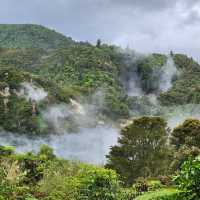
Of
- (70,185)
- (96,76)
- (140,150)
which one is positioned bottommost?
(70,185)

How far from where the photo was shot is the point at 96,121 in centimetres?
8825

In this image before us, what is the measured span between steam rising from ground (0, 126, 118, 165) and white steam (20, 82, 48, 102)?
6.56 metres

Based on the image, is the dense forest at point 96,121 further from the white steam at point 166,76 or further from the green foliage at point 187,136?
the white steam at point 166,76

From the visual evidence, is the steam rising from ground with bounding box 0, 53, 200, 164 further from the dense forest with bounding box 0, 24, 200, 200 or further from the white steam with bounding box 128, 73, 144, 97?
the white steam with bounding box 128, 73, 144, 97

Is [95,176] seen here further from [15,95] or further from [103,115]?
[103,115]

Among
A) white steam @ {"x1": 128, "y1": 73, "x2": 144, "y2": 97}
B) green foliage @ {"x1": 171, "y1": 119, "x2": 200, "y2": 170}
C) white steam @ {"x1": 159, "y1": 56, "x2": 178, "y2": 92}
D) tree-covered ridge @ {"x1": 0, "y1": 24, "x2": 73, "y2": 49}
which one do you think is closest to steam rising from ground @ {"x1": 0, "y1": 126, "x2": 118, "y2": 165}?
green foliage @ {"x1": 171, "y1": 119, "x2": 200, "y2": 170}

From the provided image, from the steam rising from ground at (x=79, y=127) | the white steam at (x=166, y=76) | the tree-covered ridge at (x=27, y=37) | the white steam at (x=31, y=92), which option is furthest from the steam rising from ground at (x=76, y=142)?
the tree-covered ridge at (x=27, y=37)

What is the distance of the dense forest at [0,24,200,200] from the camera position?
68.7 feet

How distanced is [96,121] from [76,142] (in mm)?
14655

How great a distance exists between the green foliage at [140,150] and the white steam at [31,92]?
4785 centimetres

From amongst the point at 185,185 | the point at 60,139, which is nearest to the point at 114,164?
the point at 185,185

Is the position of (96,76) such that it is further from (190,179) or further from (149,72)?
(190,179)

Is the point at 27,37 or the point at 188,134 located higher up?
the point at 27,37

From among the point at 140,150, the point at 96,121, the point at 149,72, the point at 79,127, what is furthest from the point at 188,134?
the point at 149,72
